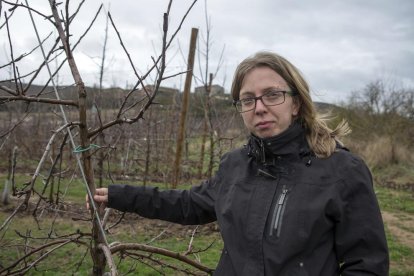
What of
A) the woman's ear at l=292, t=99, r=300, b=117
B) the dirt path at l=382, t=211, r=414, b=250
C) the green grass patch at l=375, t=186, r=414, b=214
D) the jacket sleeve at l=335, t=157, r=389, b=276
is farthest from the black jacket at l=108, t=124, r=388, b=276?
the green grass patch at l=375, t=186, r=414, b=214

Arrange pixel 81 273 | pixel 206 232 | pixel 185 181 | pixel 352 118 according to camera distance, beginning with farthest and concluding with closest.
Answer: pixel 352 118 → pixel 185 181 → pixel 206 232 → pixel 81 273

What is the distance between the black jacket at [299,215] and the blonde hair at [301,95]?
75mm

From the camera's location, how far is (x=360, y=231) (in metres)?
1.41

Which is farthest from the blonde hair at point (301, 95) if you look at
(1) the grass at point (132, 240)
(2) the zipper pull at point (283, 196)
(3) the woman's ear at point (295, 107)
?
Result: (1) the grass at point (132, 240)

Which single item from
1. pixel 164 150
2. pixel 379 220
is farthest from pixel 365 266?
pixel 164 150

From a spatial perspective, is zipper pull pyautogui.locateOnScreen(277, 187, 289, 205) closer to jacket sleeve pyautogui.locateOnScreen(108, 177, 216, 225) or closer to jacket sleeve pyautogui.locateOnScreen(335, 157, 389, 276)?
jacket sleeve pyautogui.locateOnScreen(335, 157, 389, 276)

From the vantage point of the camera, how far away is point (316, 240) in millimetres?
1444

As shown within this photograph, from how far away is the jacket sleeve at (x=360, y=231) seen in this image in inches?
54.9

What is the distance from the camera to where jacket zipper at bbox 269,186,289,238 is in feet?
4.89

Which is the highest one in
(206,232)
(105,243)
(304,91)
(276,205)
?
(304,91)

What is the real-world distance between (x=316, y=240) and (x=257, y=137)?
49 cm

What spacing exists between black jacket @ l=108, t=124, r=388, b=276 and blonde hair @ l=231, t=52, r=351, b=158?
0.07m

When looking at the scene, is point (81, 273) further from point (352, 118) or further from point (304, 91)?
point (352, 118)

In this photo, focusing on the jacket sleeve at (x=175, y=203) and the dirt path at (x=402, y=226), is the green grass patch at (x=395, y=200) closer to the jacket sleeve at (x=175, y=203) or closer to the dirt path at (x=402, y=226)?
the dirt path at (x=402, y=226)
